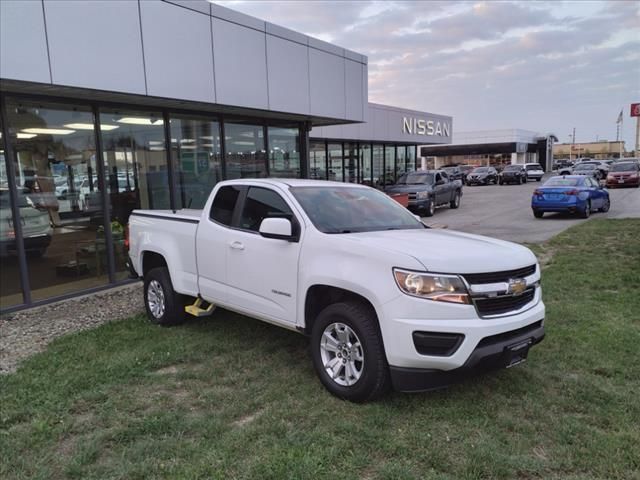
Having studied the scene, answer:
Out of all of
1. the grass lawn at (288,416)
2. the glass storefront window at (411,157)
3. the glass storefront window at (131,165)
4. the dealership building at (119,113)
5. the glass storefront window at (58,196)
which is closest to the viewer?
the grass lawn at (288,416)

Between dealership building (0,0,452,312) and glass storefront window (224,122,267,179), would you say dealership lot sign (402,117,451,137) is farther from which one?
glass storefront window (224,122,267,179)

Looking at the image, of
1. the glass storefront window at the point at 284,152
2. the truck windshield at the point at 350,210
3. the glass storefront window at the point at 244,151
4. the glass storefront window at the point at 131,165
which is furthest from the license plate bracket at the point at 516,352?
the glass storefront window at the point at 284,152

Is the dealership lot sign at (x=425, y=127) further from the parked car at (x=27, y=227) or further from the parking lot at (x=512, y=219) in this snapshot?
the parked car at (x=27, y=227)

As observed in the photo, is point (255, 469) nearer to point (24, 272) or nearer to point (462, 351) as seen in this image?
point (462, 351)

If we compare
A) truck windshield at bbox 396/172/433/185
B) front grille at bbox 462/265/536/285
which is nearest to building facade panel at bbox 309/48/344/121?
front grille at bbox 462/265/536/285

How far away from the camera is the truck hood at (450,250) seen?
3688 mm

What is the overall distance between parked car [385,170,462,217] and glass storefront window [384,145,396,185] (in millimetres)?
6000

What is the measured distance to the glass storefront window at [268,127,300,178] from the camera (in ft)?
41.3

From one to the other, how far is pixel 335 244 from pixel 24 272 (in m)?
5.86

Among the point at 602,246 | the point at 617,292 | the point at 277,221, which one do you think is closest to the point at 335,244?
the point at 277,221

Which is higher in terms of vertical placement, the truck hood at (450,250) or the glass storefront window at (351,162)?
the glass storefront window at (351,162)

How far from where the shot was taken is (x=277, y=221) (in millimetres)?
4449

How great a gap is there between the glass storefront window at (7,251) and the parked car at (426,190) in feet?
47.6

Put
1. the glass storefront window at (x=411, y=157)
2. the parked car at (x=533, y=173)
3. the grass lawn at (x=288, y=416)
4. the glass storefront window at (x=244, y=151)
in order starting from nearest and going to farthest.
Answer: the grass lawn at (x=288, y=416)
the glass storefront window at (x=244, y=151)
the glass storefront window at (x=411, y=157)
the parked car at (x=533, y=173)
